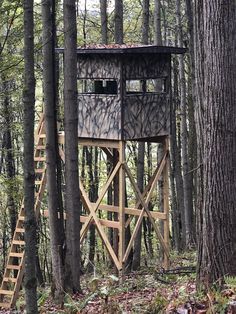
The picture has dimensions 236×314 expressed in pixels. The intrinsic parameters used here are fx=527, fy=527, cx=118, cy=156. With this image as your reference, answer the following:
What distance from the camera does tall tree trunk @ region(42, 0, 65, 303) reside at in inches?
349

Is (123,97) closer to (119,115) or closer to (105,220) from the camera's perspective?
(119,115)

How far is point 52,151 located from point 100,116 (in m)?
2.32

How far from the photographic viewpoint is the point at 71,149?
28.8ft

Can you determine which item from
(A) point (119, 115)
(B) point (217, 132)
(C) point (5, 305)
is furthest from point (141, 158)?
(B) point (217, 132)

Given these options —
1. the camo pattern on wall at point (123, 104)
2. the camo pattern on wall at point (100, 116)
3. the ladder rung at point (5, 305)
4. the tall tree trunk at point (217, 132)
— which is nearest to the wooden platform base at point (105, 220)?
the ladder rung at point (5, 305)

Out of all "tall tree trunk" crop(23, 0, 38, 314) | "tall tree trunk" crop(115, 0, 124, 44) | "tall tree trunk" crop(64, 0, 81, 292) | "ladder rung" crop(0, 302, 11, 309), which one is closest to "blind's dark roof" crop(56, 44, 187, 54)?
"tall tree trunk" crop(64, 0, 81, 292)

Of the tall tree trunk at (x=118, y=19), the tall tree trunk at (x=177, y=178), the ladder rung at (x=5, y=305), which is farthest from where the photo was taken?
the tall tree trunk at (x=177, y=178)

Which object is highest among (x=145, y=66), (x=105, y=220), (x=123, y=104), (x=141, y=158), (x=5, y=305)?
(x=145, y=66)

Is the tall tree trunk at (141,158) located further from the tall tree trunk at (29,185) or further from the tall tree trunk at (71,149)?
the tall tree trunk at (29,185)

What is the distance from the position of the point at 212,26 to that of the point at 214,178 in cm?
162

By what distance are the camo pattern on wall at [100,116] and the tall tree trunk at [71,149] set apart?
2.16m

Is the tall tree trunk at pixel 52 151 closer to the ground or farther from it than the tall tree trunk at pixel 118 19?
closer to the ground

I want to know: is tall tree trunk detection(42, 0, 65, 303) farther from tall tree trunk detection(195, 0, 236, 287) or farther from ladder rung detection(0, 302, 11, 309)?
tall tree trunk detection(195, 0, 236, 287)

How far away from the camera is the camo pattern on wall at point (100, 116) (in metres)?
10.9
